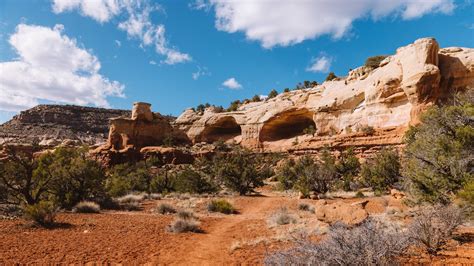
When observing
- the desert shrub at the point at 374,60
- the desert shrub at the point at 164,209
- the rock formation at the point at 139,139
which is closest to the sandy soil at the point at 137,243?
the desert shrub at the point at 164,209

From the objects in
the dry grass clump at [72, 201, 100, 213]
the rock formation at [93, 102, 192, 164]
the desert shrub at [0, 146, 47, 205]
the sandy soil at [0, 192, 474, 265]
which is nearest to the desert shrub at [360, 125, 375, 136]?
the rock formation at [93, 102, 192, 164]

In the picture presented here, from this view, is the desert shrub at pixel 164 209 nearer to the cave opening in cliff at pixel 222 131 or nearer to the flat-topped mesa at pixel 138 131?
the flat-topped mesa at pixel 138 131

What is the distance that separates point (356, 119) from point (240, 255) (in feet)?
105

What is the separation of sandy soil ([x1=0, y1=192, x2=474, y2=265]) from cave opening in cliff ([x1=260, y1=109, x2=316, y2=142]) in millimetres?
32835

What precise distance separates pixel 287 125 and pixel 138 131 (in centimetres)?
2213

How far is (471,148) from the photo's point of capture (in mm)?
8133

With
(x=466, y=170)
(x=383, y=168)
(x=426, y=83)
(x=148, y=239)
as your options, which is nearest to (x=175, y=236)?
(x=148, y=239)

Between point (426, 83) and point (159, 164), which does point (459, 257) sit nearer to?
point (426, 83)

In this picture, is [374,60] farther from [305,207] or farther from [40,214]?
[40,214]

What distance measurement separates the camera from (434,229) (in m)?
Answer: 5.50

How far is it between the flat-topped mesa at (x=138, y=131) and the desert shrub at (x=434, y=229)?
42.7m

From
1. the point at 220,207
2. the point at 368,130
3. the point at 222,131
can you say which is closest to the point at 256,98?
the point at 222,131

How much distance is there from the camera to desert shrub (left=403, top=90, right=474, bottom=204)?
7.98 m

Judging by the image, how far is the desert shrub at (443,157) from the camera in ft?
26.2
